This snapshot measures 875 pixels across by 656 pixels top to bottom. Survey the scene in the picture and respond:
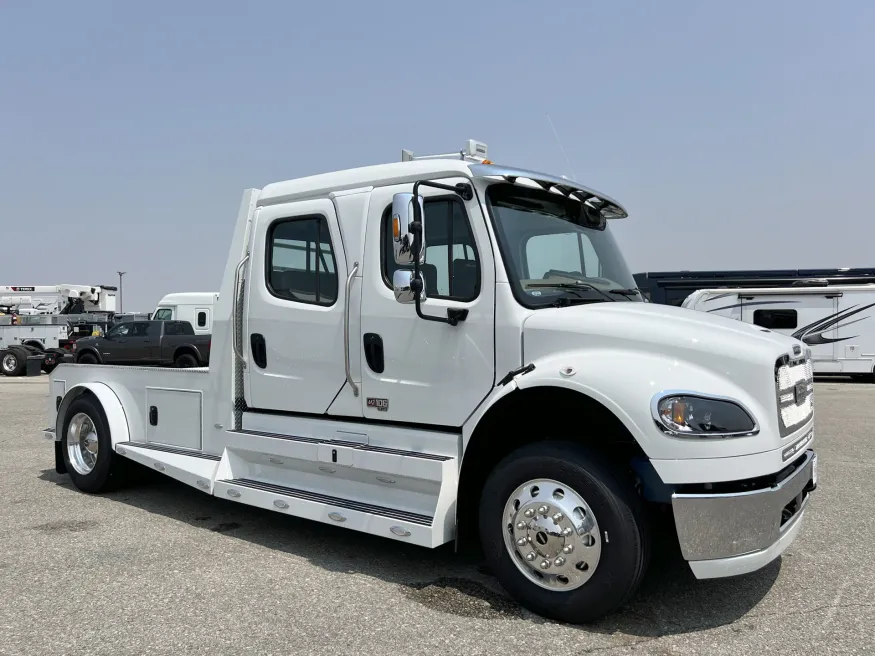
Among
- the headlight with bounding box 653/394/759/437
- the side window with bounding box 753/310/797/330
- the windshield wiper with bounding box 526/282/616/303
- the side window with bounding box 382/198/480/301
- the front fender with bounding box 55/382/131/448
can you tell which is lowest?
the front fender with bounding box 55/382/131/448

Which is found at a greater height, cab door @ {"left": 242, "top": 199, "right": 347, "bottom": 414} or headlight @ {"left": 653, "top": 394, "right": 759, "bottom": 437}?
cab door @ {"left": 242, "top": 199, "right": 347, "bottom": 414}

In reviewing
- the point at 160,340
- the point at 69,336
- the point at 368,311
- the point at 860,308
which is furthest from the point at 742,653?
the point at 69,336

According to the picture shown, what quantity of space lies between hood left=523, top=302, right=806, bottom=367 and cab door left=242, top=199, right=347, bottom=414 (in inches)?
57.1

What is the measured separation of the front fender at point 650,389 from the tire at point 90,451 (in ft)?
14.3

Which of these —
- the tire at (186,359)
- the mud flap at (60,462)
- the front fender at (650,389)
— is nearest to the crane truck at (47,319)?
the tire at (186,359)

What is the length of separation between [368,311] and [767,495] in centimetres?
248

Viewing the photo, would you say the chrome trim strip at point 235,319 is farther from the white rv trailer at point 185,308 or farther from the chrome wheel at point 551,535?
the white rv trailer at point 185,308

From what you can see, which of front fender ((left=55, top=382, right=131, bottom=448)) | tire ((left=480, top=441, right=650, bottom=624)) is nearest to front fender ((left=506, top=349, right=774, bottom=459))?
tire ((left=480, top=441, right=650, bottom=624))

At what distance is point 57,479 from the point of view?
7.25 metres

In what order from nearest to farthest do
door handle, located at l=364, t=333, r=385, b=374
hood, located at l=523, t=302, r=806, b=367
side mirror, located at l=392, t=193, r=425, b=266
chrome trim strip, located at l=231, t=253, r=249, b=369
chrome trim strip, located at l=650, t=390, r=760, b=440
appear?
chrome trim strip, located at l=650, t=390, r=760, b=440
hood, located at l=523, t=302, r=806, b=367
side mirror, located at l=392, t=193, r=425, b=266
door handle, located at l=364, t=333, r=385, b=374
chrome trim strip, located at l=231, t=253, r=249, b=369

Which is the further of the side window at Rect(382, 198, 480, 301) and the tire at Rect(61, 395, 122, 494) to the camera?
the tire at Rect(61, 395, 122, 494)

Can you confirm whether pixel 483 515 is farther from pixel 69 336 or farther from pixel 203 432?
pixel 69 336

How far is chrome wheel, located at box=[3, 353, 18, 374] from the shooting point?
24.6 m

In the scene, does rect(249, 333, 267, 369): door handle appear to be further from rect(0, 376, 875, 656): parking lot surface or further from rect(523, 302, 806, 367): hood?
rect(523, 302, 806, 367): hood
